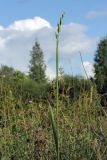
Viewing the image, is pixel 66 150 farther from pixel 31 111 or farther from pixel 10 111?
pixel 31 111

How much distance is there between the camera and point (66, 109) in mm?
4500

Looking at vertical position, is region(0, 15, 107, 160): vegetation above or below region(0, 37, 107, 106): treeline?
below

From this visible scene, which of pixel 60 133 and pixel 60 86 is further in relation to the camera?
pixel 60 86

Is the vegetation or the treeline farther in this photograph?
the treeline

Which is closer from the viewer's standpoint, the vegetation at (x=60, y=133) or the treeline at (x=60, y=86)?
the vegetation at (x=60, y=133)

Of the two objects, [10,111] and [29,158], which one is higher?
[10,111]

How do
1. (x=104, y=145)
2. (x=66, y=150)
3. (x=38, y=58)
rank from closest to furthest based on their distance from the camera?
(x=104, y=145), (x=66, y=150), (x=38, y=58)

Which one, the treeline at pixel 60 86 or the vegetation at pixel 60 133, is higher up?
the treeline at pixel 60 86

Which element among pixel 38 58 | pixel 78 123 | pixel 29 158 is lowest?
pixel 29 158

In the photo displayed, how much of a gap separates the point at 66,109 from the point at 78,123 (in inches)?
21.6

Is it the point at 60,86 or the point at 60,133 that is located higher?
the point at 60,86

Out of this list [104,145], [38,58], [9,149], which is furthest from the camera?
[38,58]

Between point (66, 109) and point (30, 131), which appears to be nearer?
point (30, 131)

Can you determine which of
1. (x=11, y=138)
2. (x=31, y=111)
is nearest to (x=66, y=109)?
(x=31, y=111)
